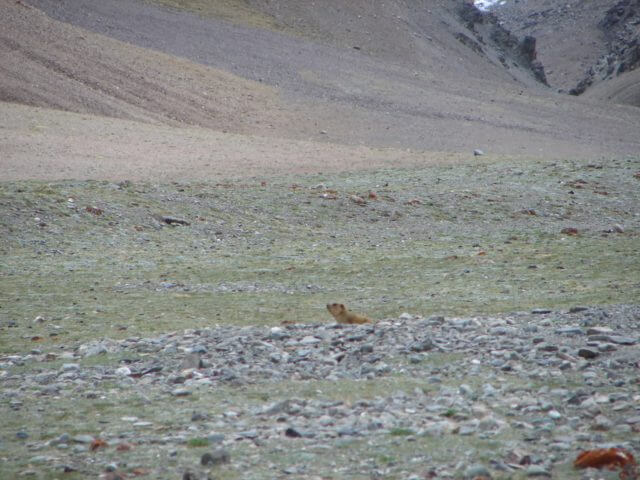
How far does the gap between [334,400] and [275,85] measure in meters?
35.9

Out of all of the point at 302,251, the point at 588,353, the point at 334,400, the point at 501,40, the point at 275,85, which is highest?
the point at 501,40

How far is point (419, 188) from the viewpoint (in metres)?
20.5

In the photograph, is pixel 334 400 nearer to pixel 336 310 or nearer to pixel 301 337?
pixel 301 337

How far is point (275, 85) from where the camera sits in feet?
135

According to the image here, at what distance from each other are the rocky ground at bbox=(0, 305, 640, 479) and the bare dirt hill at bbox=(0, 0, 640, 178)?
13.5m

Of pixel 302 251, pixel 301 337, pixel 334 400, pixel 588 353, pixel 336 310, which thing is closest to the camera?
pixel 334 400

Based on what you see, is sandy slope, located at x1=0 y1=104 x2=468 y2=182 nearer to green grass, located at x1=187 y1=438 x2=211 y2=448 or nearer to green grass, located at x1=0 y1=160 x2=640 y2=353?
green grass, located at x1=0 y1=160 x2=640 y2=353

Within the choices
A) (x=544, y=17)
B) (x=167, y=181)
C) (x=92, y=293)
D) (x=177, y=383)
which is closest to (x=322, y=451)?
(x=177, y=383)

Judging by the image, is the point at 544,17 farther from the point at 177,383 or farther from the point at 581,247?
the point at 177,383

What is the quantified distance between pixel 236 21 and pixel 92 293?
145 feet

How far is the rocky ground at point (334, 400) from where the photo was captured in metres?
5.29

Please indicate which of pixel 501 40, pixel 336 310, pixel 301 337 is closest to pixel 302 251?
pixel 336 310

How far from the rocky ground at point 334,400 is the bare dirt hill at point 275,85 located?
44.4ft

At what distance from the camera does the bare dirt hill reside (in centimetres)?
3122
